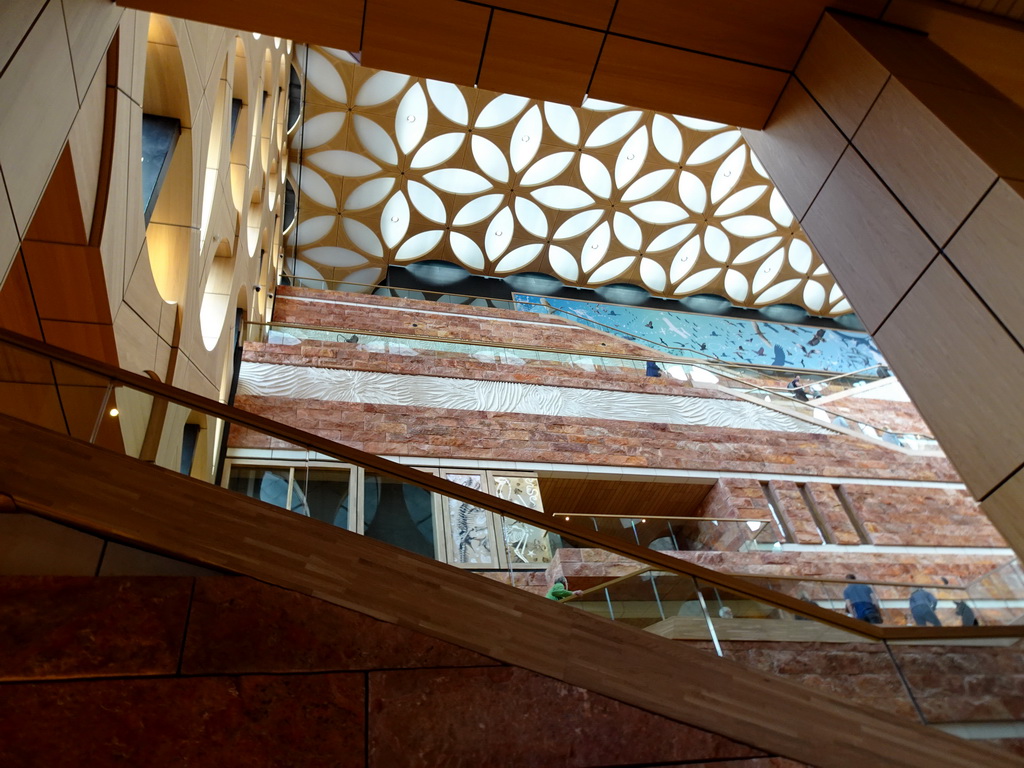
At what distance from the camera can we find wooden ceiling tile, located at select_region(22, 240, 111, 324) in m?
5.18

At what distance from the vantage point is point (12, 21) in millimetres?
3568

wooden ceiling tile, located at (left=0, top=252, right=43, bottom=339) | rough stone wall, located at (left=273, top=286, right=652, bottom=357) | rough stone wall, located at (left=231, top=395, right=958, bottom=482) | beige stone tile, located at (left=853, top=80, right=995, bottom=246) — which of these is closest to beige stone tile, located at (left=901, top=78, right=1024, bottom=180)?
beige stone tile, located at (left=853, top=80, right=995, bottom=246)

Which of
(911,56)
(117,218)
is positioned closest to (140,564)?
(117,218)

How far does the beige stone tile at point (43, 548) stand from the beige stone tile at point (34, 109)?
1645 millimetres

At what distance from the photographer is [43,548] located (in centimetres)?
307

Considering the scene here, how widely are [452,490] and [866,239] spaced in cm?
303

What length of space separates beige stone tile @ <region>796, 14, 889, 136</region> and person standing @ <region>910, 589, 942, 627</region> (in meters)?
3.54

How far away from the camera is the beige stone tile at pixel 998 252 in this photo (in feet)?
12.0

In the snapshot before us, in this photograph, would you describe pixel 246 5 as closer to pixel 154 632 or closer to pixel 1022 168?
pixel 154 632

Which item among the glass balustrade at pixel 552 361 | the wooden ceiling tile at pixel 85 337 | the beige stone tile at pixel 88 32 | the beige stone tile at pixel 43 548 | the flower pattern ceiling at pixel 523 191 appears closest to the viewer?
the beige stone tile at pixel 43 548

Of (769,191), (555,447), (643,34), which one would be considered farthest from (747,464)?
(769,191)

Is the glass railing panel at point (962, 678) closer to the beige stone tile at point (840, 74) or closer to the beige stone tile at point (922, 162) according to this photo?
the beige stone tile at point (922, 162)

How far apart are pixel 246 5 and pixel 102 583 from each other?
3.86 metres

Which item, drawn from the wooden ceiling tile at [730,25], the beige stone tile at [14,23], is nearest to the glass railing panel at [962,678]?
the wooden ceiling tile at [730,25]
